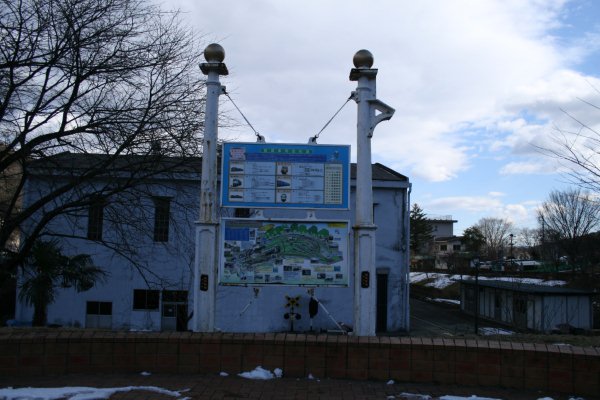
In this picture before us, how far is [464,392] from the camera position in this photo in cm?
561

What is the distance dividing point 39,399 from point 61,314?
68.2 feet

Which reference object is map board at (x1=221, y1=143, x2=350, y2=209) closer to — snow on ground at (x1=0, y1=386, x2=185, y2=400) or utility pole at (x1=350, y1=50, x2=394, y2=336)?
utility pole at (x1=350, y1=50, x2=394, y2=336)

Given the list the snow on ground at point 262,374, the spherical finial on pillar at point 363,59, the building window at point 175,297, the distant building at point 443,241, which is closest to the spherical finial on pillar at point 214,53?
the spherical finial on pillar at point 363,59

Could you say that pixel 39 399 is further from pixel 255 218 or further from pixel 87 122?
pixel 87 122

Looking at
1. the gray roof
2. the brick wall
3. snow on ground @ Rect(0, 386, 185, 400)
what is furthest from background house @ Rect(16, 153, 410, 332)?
snow on ground @ Rect(0, 386, 185, 400)

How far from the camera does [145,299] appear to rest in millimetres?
24047

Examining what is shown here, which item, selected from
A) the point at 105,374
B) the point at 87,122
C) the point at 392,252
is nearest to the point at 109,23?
the point at 87,122

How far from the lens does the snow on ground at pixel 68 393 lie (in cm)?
510

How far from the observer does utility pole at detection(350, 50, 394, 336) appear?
7.17 metres

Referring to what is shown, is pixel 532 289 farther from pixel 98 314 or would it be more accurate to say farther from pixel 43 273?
pixel 43 273

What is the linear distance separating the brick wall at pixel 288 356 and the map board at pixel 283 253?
4.46 ft

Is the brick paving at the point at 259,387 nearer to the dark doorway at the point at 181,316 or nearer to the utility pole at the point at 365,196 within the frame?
the utility pole at the point at 365,196

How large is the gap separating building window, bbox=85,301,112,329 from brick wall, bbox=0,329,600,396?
18910 millimetres

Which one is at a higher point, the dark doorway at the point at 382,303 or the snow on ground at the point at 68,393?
the snow on ground at the point at 68,393
